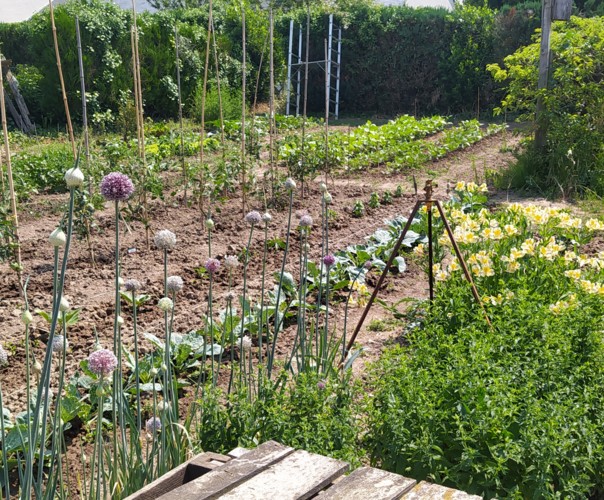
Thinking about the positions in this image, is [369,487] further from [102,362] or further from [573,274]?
[573,274]

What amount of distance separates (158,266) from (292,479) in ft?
13.5

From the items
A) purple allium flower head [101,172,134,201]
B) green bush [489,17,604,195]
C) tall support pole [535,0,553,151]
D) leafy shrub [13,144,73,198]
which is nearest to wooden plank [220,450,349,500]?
purple allium flower head [101,172,134,201]

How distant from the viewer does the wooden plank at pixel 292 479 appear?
1909mm

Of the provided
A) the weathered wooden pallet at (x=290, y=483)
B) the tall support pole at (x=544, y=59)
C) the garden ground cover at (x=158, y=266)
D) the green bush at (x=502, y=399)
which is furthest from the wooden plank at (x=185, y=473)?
the tall support pole at (x=544, y=59)

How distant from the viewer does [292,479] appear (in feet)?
6.54

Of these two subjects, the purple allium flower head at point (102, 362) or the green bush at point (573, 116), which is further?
the green bush at point (573, 116)

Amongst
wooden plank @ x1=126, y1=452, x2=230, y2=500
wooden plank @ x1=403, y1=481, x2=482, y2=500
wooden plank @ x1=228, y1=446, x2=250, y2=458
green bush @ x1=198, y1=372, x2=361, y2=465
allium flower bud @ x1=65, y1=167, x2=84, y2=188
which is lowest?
green bush @ x1=198, y1=372, x2=361, y2=465

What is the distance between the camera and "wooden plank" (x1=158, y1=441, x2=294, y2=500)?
1.92m

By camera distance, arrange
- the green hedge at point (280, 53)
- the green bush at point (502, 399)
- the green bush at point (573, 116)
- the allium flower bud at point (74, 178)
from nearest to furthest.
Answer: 1. the allium flower bud at point (74, 178)
2. the green bush at point (502, 399)
3. the green bush at point (573, 116)
4. the green hedge at point (280, 53)

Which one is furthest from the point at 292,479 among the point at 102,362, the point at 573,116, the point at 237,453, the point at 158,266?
the point at 573,116

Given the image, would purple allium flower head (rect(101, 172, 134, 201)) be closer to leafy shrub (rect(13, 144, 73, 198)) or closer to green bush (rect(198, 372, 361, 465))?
green bush (rect(198, 372, 361, 465))

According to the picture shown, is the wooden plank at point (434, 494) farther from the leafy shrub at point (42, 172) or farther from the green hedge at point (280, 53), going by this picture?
the green hedge at point (280, 53)

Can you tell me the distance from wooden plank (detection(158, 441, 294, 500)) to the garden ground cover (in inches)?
58.8

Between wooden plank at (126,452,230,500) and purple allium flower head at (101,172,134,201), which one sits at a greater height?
purple allium flower head at (101,172,134,201)
